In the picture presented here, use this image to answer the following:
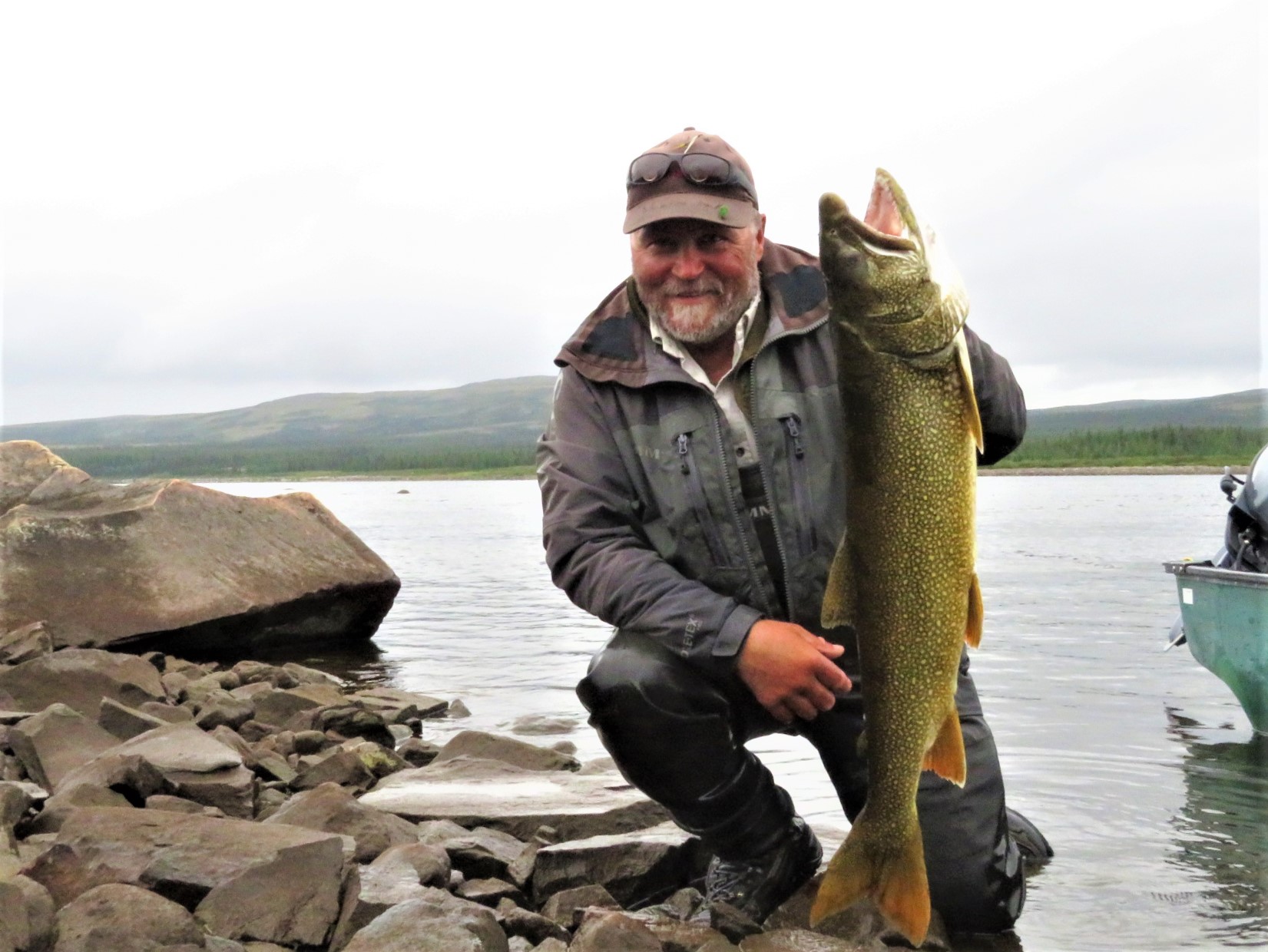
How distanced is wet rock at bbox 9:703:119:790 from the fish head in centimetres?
366

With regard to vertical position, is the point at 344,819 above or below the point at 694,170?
below

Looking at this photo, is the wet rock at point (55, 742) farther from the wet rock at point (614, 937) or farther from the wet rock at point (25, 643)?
the wet rock at point (25, 643)

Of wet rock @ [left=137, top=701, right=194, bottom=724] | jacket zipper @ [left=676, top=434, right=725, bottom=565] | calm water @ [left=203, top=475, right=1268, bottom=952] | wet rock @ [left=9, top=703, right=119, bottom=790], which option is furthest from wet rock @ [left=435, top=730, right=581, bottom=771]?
jacket zipper @ [left=676, top=434, right=725, bottom=565]

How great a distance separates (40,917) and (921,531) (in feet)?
7.83

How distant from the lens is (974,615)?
11.9 feet

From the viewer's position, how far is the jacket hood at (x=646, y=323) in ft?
13.7

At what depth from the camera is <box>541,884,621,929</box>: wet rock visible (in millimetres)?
4012

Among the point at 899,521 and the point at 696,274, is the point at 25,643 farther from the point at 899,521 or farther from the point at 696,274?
the point at 899,521

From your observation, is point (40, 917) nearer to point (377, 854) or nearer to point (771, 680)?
point (377, 854)

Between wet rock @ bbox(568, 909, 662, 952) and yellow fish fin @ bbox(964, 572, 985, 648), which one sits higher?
yellow fish fin @ bbox(964, 572, 985, 648)

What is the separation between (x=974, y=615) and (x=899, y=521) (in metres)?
0.35

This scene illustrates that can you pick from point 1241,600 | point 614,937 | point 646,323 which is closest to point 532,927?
point 614,937

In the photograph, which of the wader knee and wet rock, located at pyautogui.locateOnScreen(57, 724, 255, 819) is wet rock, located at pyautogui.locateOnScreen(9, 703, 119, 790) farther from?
the wader knee

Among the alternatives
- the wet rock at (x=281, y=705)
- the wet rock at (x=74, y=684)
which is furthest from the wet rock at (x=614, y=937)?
the wet rock at (x=281, y=705)
